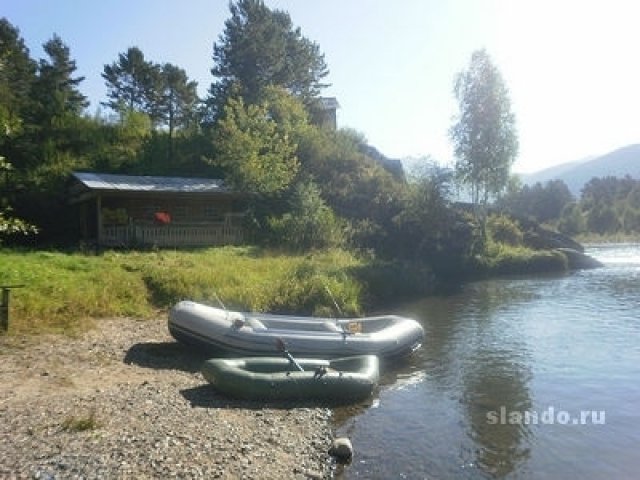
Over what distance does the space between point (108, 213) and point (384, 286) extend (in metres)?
13.5

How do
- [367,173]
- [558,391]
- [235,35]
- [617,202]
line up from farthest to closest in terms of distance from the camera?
[617,202]
[235,35]
[367,173]
[558,391]

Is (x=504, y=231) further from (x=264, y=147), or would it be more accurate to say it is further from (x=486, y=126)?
(x=264, y=147)

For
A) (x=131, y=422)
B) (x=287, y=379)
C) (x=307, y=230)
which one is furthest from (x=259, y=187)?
(x=131, y=422)

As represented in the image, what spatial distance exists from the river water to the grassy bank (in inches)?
153

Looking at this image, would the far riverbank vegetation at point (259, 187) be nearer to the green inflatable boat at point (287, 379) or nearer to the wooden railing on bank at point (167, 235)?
the wooden railing on bank at point (167, 235)

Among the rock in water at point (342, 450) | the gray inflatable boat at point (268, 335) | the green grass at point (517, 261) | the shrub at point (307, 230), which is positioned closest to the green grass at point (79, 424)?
the rock in water at point (342, 450)

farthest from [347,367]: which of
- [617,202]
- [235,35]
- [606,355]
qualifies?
[617,202]

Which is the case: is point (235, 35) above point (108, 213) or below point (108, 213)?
above

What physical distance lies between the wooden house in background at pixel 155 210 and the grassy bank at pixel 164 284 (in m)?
2.87

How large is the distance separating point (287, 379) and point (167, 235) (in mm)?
16795

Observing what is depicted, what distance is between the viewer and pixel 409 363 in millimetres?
14812

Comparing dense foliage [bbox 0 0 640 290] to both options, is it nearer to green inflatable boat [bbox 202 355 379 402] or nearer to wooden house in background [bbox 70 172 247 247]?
wooden house in background [bbox 70 172 247 247]

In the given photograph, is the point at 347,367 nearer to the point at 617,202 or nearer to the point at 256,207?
the point at 256,207

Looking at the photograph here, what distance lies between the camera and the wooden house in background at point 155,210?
84.6 ft
